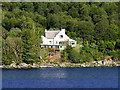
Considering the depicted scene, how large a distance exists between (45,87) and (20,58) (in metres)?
26.6

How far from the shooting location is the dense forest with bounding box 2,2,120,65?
58.2 m

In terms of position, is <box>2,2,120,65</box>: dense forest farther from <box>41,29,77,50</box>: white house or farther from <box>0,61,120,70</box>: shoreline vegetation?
<box>41,29,77,50</box>: white house

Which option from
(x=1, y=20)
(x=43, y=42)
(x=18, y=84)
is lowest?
(x=18, y=84)

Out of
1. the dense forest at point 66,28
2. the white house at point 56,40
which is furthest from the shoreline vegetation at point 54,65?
the white house at point 56,40

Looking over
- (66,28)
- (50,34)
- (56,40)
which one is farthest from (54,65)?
(66,28)

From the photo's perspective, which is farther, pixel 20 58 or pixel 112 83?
pixel 20 58

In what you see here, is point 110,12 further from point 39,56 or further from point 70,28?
point 39,56

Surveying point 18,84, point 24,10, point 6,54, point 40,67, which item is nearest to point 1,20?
point 24,10

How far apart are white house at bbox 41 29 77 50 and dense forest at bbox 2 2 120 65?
2.01m

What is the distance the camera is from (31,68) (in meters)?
53.7

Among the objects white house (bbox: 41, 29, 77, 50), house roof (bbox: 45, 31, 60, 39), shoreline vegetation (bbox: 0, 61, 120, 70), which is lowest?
shoreline vegetation (bbox: 0, 61, 120, 70)

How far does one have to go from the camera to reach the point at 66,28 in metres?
76.6

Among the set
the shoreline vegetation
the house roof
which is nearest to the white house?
the house roof

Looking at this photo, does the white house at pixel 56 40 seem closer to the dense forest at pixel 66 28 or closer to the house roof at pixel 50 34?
the house roof at pixel 50 34
